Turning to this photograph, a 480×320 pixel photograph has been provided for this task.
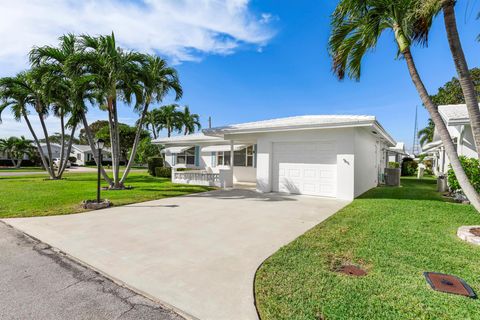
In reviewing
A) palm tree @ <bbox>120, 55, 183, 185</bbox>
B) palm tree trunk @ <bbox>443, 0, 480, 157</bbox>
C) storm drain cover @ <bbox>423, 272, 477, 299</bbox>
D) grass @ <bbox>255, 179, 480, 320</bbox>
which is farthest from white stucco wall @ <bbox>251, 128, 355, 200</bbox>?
storm drain cover @ <bbox>423, 272, 477, 299</bbox>

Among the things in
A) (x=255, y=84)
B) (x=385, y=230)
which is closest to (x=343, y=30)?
(x=385, y=230)

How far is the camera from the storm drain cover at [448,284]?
3.33 metres

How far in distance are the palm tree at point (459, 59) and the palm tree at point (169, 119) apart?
3580 cm

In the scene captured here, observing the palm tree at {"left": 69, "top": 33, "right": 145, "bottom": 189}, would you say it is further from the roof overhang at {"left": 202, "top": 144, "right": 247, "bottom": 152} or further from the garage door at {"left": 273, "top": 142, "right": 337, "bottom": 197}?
the garage door at {"left": 273, "top": 142, "right": 337, "bottom": 197}

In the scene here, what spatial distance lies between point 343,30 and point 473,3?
9.51 feet

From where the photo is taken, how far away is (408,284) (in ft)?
11.6

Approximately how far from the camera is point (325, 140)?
1167cm

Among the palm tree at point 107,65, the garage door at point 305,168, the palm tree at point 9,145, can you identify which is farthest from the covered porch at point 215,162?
the palm tree at point 9,145

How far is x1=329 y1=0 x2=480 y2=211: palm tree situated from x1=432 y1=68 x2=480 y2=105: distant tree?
99.3 feet

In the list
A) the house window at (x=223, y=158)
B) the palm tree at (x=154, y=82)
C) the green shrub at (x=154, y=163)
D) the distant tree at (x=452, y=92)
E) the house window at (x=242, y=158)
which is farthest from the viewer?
the distant tree at (x=452, y=92)

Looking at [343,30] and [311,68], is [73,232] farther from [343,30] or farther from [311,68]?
[311,68]

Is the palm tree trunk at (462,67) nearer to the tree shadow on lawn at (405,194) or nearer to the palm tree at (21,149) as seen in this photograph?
the tree shadow on lawn at (405,194)

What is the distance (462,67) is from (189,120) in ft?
122

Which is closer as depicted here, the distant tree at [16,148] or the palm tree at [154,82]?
the palm tree at [154,82]
